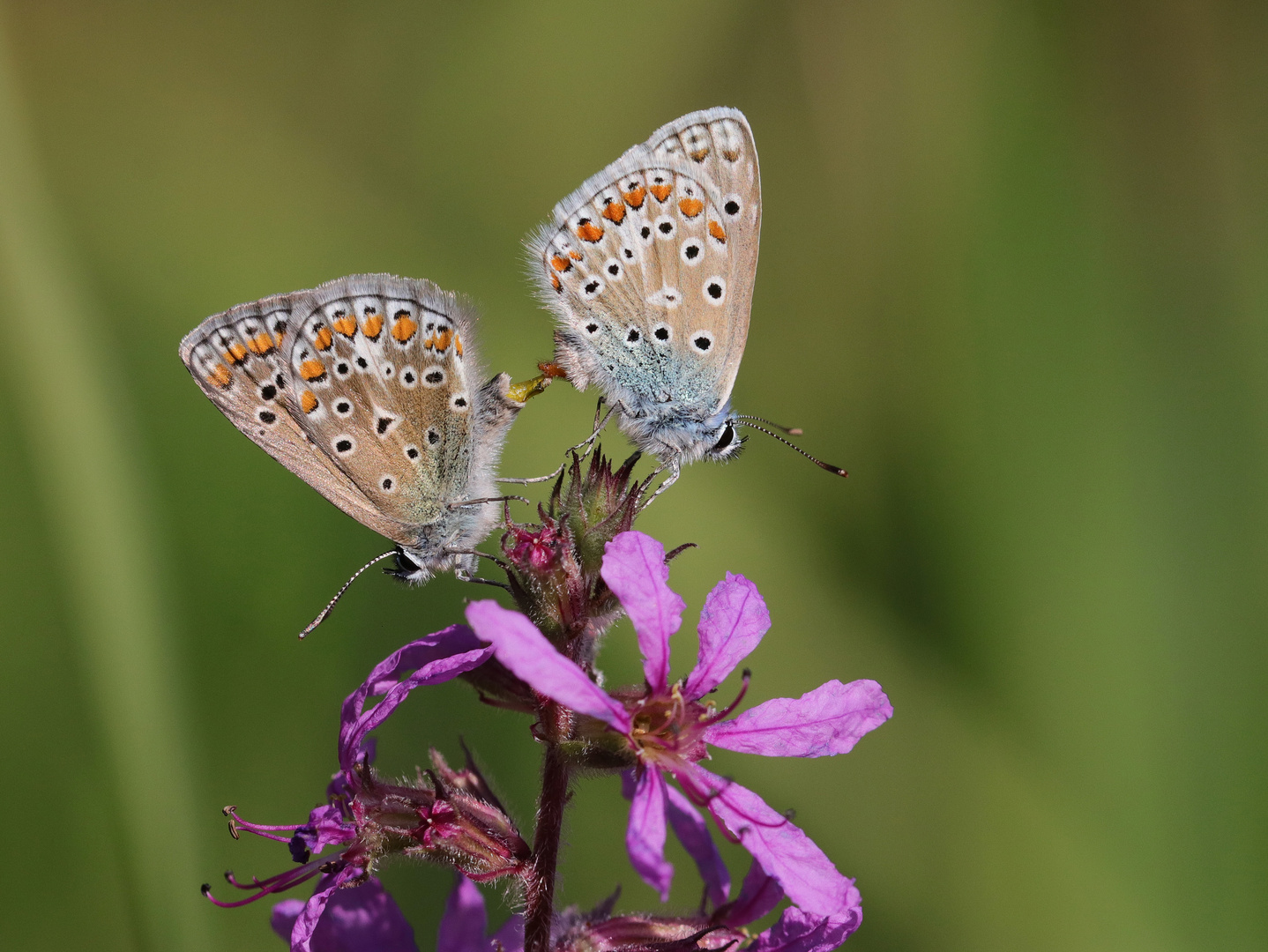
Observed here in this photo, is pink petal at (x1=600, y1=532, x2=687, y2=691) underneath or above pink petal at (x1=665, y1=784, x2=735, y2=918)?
above

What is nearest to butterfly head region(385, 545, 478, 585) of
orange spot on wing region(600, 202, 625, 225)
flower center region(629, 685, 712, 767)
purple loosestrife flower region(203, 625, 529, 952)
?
purple loosestrife flower region(203, 625, 529, 952)

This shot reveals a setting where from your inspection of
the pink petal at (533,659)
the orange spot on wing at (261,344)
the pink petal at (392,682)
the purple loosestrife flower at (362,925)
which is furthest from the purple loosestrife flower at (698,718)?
the orange spot on wing at (261,344)

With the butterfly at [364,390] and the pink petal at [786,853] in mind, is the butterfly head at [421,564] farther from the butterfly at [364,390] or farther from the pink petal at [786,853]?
the pink petal at [786,853]

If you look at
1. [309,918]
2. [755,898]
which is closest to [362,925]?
[309,918]

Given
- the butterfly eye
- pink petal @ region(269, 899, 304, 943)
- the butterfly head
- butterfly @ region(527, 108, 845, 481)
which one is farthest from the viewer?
the butterfly eye

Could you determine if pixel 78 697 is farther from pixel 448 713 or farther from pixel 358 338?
pixel 358 338

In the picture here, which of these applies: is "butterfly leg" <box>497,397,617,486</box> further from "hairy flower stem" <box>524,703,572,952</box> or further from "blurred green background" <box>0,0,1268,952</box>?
"blurred green background" <box>0,0,1268,952</box>

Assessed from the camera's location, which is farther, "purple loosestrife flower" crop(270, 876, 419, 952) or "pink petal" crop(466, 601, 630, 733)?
"purple loosestrife flower" crop(270, 876, 419, 952)

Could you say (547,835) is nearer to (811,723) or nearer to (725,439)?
(811,723)
